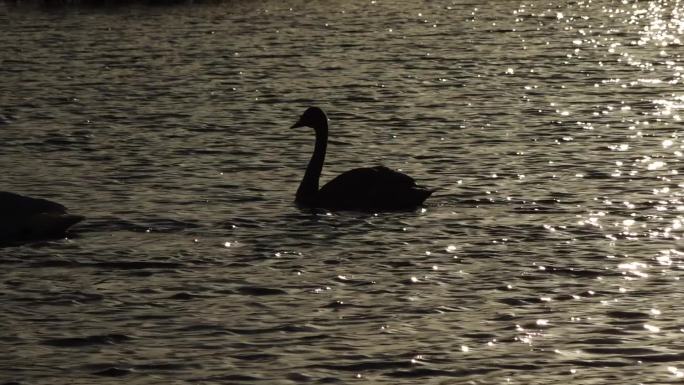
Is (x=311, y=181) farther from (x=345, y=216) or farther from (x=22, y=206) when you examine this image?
(x=22, y=206)

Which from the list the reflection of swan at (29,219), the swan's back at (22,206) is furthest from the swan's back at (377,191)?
the swan's back at (22,206)

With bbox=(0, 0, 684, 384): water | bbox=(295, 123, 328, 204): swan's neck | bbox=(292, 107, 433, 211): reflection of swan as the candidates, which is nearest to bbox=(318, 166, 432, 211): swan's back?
bbox=(292, 107, 433, 211): reflection of swan

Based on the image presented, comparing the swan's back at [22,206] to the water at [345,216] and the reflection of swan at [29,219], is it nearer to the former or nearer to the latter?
the reflection of swan at [29,219]

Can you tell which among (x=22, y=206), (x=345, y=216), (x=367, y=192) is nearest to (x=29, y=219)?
(x=22, y=206)

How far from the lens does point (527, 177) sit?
21.3 m

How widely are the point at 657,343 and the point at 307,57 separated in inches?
939

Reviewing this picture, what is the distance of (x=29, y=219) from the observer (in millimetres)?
17281

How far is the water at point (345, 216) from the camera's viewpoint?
1288 centimetres

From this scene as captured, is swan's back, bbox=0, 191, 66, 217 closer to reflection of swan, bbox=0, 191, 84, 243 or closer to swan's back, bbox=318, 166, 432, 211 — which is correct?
reflection of swan, bbox=0, 191, 84, 243

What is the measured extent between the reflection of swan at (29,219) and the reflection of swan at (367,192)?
126 inches

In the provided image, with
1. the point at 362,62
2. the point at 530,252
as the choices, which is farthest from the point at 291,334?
the point at 362,62

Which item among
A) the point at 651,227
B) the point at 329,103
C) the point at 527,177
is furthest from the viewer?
the point at 329,103

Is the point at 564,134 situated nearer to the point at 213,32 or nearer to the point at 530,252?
the point at 530,252

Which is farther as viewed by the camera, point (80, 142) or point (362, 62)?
point (362, 62)
